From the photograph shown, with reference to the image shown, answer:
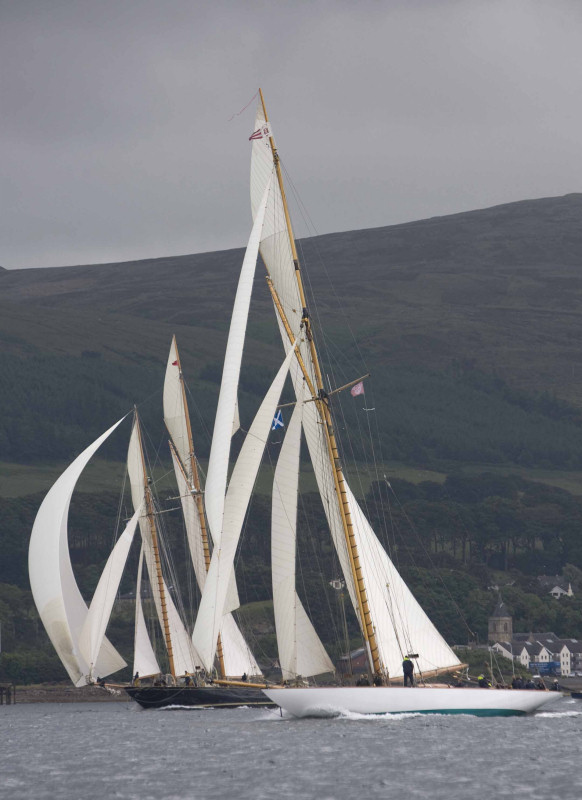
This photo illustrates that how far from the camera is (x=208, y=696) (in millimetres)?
73375

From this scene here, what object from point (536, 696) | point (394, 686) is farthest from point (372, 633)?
point (536, 696)

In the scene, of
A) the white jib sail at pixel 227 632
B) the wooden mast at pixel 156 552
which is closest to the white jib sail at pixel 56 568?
the white jib sail at pixel 227 632

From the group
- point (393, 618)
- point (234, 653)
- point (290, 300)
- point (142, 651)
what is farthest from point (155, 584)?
point (290, 300)

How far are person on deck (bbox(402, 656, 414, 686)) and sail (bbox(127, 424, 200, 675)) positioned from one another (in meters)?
29.0

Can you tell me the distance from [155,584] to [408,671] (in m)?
31.4

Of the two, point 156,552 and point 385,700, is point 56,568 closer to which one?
point 156,552

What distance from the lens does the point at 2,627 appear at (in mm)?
167500

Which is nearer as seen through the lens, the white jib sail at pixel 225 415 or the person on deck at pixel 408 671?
the white jib sail at pixel 225 415

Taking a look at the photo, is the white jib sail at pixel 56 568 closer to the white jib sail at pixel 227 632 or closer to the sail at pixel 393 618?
the white jib sail at pixel 227 632

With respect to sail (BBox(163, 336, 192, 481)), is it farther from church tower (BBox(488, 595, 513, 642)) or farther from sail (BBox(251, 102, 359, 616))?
church tower (BBox(488, 595, 513, 642))

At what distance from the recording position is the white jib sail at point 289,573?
53.5 meters

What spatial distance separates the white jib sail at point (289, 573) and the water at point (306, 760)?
2560 millimetres

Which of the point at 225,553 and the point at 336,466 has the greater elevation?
the point at 336,466

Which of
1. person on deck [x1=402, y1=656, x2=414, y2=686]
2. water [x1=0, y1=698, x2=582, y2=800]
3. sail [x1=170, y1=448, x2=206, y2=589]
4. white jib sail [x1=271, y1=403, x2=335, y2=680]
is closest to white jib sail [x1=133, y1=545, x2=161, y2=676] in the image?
sail [x1=170, y1=448, x2=206, y2=589]
